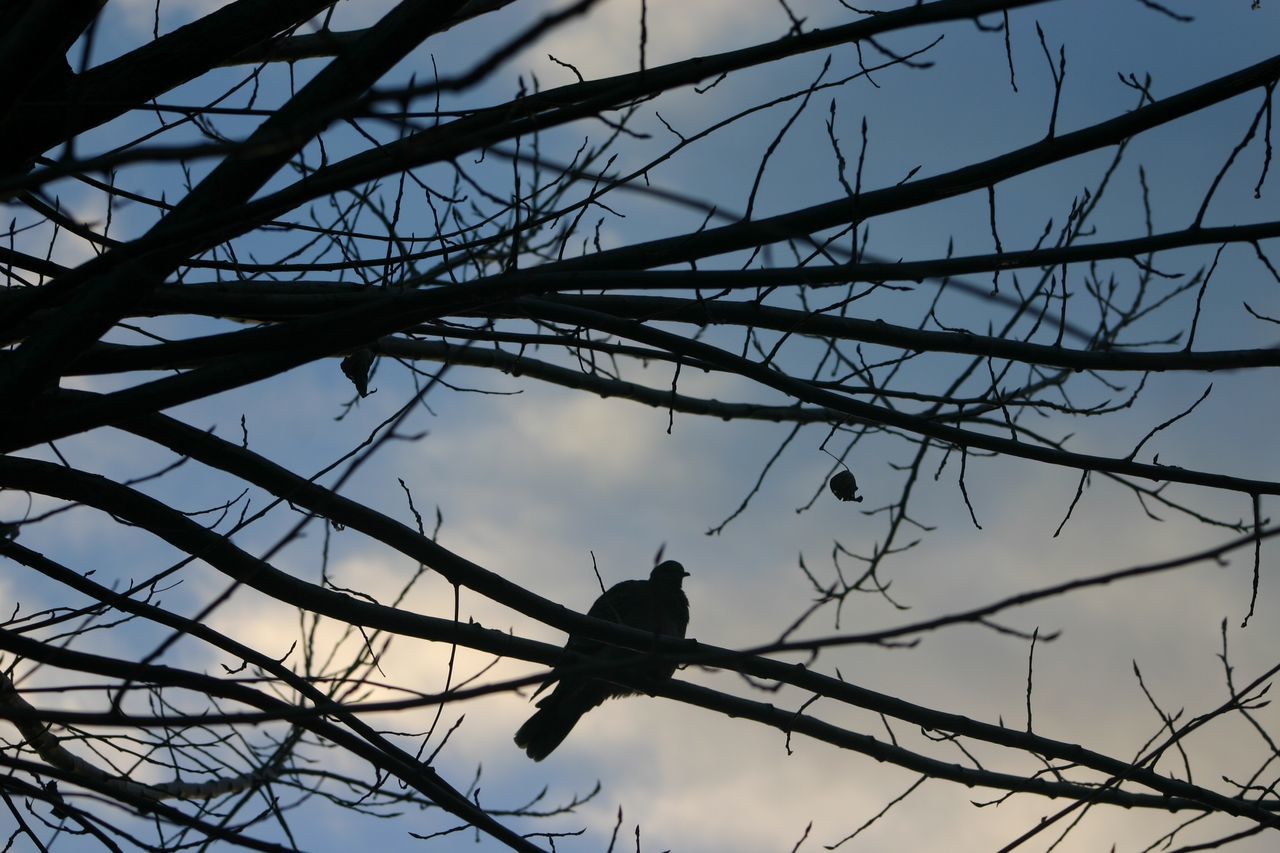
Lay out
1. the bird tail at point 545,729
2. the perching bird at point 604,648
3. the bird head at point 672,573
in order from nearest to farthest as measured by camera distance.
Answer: the perching bird at point 604,648 → the bird tail at point 545,729 → the bird head at point 672,573

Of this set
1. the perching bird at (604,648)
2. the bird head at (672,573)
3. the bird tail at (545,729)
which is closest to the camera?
the perching bird at (604,648)

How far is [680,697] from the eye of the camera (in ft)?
11.0

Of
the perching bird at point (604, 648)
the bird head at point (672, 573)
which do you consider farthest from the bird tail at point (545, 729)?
the bird head at point (672, 573)

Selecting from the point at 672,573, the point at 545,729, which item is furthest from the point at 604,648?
the point at 672,573

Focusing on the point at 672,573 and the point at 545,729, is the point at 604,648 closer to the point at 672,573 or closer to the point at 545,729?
the point at 545,729

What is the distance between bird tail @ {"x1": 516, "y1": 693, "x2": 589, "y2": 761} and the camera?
6184 millimetres

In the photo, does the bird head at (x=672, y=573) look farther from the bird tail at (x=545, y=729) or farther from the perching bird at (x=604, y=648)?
the bird tail at (x=545, y=729)

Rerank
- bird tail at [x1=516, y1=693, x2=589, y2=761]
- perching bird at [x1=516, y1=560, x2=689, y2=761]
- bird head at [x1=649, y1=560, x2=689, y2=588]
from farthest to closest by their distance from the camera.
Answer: bird head at [x1=649, y1=560, x2=689, y2=588], bird tail at [x1=516, y1=693, x2=589, y2=761], perching bird at [x1=516, y1=560, x2=689, y2=761]

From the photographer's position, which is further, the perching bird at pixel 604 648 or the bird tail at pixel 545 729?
the bird tail at pixel 545 729

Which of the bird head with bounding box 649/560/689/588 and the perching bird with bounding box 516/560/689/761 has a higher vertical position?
the bird head with bounding box 649/560/689/588

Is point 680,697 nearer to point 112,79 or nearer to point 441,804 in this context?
point 441,804

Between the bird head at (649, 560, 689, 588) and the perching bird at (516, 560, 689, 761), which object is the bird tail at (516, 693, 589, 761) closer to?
the perching bird at (516, 560, 689, 761)

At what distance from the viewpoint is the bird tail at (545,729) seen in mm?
6184

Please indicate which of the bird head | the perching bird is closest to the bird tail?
the perching bird
